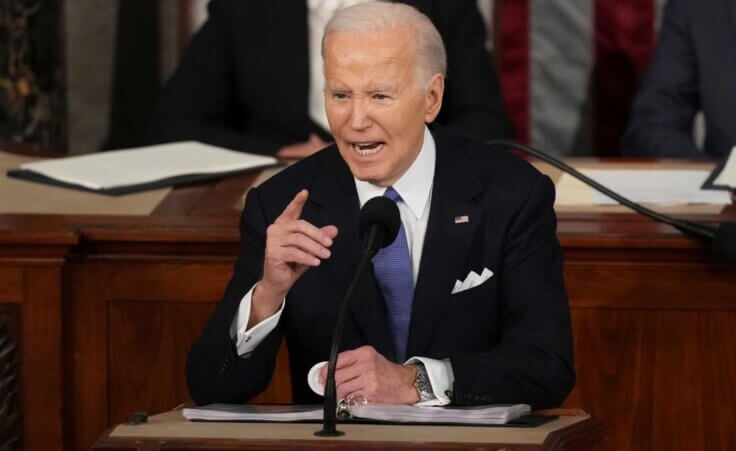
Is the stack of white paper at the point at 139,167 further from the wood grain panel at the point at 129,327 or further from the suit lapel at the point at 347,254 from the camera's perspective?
the suit lapel at the point at 347,254

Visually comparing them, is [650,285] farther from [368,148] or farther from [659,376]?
[368,148]

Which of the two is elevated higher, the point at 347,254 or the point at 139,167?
the point at 139,167


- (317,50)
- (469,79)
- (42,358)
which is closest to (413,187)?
(42,358)

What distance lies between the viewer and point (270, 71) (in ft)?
14.6

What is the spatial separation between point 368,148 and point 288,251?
1.08ft

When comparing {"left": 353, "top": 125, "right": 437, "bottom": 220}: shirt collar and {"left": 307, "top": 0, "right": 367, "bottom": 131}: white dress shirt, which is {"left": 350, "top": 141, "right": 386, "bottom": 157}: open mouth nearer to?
{"left": 353, "top": 125, "right": 437, "bottom": 220}: shirt collar

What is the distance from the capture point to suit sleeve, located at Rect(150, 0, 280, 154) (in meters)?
4.44

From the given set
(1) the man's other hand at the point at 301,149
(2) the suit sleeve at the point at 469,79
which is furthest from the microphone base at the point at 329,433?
(2) the suit sleeve at the point at 469,79

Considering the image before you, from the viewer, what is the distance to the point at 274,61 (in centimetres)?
445

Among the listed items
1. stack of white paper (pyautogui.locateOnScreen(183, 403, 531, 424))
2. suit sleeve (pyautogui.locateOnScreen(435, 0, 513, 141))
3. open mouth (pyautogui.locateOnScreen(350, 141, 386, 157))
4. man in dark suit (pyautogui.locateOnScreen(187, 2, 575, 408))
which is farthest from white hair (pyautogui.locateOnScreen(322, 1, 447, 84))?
suit sleeve (pyautogui.locateOnScreen(435, 0, 513, 141))

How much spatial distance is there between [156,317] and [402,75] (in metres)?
0.80

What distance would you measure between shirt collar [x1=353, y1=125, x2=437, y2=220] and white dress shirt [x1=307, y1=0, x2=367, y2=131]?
1.90 metres

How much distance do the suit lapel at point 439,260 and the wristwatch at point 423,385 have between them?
0.64ft

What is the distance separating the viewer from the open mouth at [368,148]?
8.09 ft
